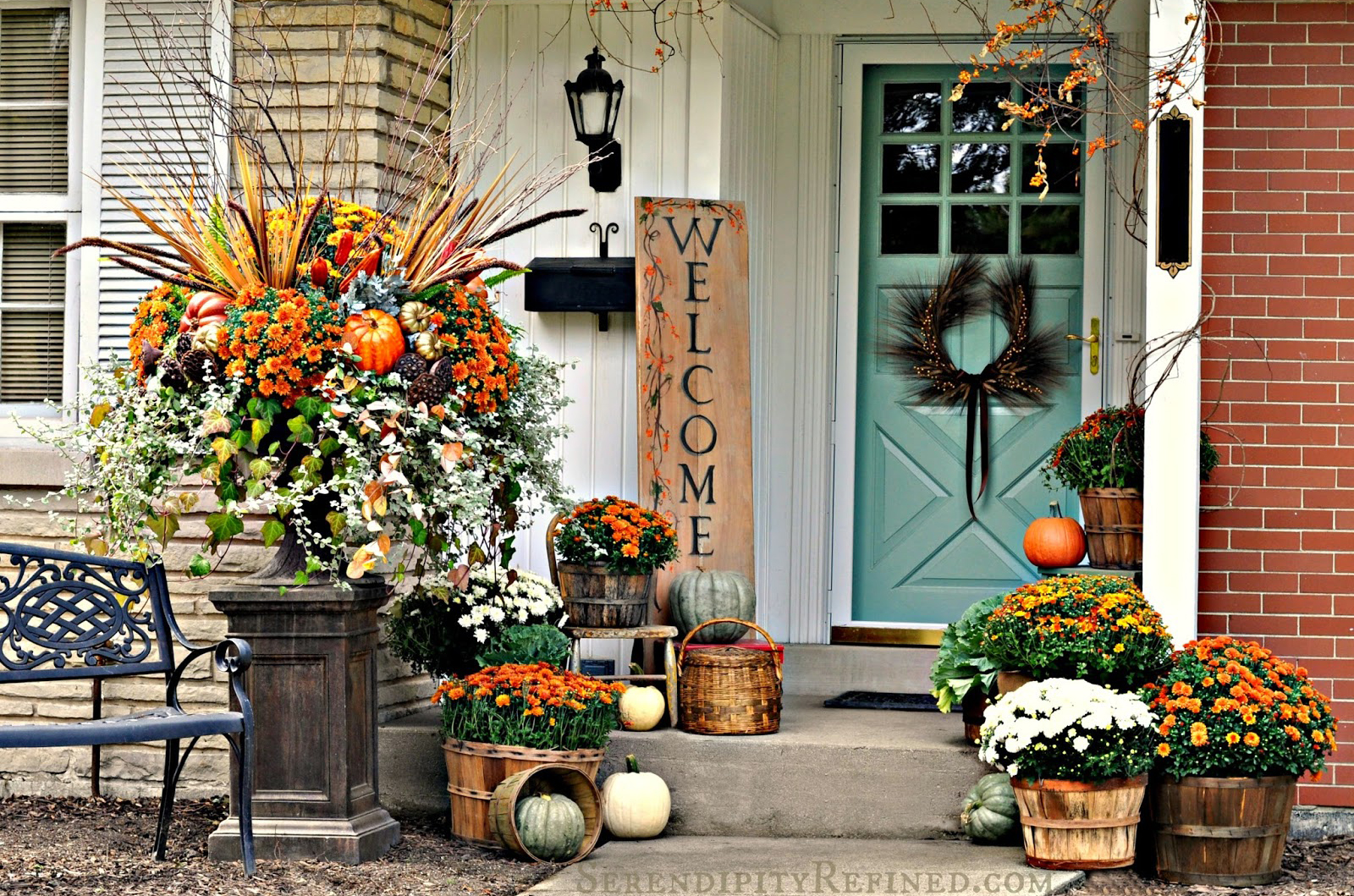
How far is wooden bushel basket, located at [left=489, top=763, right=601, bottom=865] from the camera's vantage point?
4219 millimetres

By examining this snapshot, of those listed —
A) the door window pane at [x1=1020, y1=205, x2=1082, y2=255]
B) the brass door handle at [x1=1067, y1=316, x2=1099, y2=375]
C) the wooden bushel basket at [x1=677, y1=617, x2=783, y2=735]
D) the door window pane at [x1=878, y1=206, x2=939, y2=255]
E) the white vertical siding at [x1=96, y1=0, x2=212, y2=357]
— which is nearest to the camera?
the wooden bushel basket at [x1=677, y1=617, x2=783, y2=735]

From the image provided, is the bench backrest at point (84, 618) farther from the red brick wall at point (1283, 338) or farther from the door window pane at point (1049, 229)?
the door window pane at point (1049, 229)

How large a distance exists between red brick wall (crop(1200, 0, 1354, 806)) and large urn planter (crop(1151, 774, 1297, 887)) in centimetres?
84

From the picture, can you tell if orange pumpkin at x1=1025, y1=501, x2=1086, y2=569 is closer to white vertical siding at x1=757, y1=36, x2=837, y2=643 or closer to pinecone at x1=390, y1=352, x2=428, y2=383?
white vertical siding at x1=757, y1=36, x2=837, y2=643

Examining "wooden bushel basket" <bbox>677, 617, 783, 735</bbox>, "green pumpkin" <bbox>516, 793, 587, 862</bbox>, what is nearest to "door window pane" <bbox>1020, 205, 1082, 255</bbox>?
"wooden bushel basket" <bbox>677, 617, 783, 735</bbox>

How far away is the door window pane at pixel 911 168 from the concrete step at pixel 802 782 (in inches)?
97.1

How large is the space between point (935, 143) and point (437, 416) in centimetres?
296

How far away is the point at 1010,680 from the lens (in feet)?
14.6

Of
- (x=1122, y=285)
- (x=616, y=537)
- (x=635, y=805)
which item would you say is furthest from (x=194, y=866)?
(x=1122, y=285)

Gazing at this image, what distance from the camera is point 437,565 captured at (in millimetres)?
4430

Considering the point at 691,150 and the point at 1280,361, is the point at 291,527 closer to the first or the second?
the point at 691,150

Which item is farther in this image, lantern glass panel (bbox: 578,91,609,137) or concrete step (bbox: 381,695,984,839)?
lantern glass panel (bbox: 578,91,609,137)

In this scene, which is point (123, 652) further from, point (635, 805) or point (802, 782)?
point (802, 782)

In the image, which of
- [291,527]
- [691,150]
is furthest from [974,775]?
[691,150]
